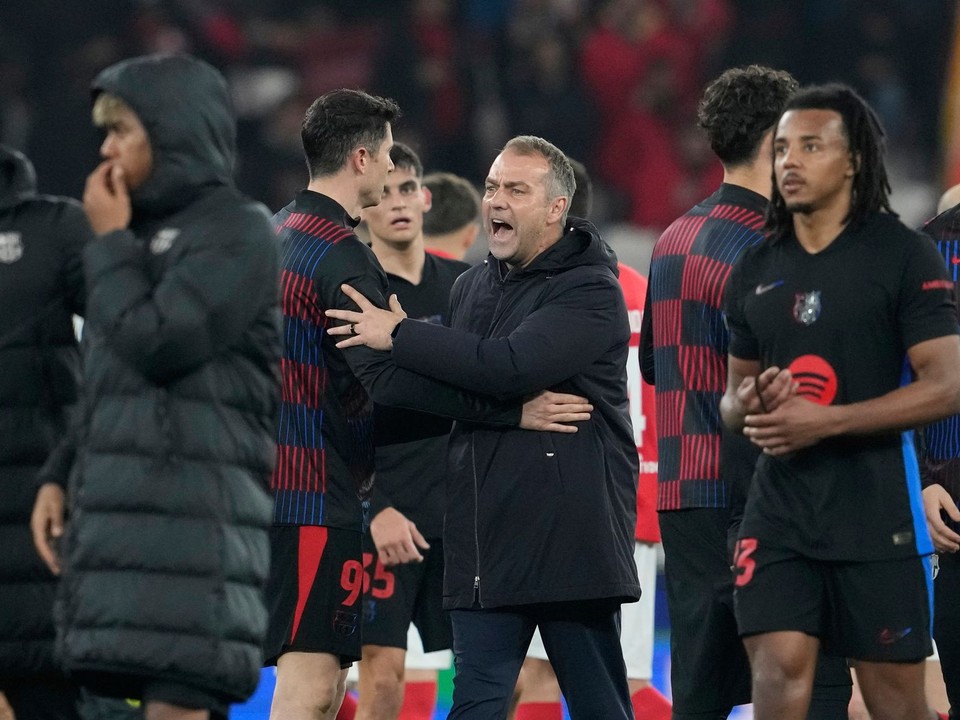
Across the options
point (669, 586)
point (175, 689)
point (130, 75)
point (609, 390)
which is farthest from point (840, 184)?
point (175, 689)

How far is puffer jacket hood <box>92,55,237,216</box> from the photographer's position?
3445 millimetres

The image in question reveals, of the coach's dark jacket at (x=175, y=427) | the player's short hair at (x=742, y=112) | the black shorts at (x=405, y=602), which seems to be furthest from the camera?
the black shorts at (x=405, y=602)

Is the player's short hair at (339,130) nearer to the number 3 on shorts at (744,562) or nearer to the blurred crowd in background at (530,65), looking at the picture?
Result: the number 3 on shorts at (744,562)

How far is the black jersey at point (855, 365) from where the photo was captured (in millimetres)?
3846

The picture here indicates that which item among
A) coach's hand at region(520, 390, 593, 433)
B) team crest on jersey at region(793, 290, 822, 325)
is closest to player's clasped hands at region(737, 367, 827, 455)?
team crest on jersey at region(793, 290, 822, 325)

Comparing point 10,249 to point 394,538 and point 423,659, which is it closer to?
point 394,538

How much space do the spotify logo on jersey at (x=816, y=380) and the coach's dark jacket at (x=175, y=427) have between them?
136 centimetres

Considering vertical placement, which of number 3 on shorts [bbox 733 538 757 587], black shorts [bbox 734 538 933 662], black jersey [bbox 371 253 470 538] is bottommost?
black shorts [bbox 734 538 933 662]

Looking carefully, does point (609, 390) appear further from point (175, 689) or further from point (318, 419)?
point (175, 689)

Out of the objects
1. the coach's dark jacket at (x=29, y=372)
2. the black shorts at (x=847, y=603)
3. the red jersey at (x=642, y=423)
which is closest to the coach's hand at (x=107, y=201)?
the coach's dark jacket at (x=29, y=372)

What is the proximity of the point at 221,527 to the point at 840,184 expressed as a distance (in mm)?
1822

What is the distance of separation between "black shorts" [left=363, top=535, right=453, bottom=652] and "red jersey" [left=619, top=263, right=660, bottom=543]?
0.91 m

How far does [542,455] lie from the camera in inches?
176

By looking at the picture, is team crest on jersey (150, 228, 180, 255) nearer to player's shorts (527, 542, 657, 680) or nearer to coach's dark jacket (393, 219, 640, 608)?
coach's dark jacket (393, 219, 640, 608)
